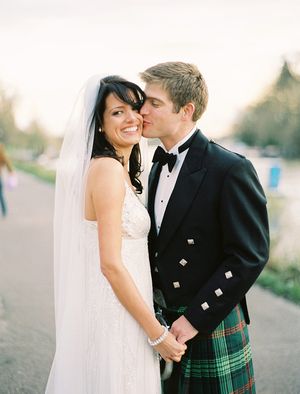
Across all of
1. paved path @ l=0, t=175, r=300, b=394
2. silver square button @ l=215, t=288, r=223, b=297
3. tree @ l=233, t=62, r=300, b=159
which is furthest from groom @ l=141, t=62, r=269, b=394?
tree @ l=233, t=62, r=300, b=159

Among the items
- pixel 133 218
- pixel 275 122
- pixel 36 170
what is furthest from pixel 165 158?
pixel 36 170

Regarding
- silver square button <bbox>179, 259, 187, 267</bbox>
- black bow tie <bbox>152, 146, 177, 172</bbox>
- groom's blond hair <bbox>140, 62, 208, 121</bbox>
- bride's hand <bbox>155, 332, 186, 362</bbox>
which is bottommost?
bride's hand <bbox>155, 332, 186, 362</bbox>

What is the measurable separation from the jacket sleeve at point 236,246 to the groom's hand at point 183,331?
0.02 meters

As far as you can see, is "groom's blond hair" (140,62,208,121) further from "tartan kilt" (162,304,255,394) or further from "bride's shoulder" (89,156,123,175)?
"tartan kilt" (162,304,255,394)

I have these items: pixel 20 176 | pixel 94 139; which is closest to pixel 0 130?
pixel 20 176

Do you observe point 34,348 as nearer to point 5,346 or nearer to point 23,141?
point 5,346

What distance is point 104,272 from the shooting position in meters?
2.05

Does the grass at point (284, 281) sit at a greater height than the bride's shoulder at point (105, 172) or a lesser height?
lesser

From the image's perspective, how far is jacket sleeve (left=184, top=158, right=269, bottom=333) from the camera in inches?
79.8

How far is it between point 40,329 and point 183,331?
241cm

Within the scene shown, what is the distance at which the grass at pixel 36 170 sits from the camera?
13.9 m

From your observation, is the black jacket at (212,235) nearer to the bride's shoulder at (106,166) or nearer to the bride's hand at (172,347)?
the bride's hand at (172,347)

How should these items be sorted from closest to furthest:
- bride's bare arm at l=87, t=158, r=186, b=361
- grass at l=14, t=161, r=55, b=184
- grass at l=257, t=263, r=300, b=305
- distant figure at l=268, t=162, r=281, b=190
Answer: bride's bare arm at l=87, t=158, r=186, b=361 → grass at l=257, t=263, r=300, b=305 → distant figure at l=268, t=162, r=281, b=190 → grass at l=14, t=161, r=55, b=184

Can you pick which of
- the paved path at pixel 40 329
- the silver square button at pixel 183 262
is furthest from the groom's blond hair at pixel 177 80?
the paved path at pixel 40 329
